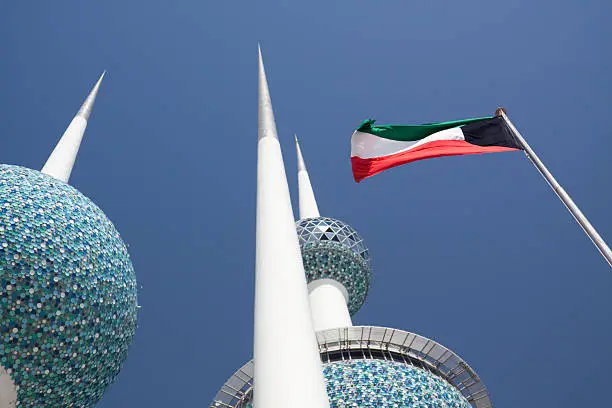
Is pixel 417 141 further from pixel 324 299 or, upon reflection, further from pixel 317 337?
pixel 324 299

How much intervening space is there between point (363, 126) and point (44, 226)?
298 inches

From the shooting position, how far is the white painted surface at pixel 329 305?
63.3ft

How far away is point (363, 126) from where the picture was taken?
12797 mm

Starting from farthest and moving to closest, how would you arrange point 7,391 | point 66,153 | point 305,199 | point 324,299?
point 305,199 → point 324,299 → point 66,153 → point 7,391

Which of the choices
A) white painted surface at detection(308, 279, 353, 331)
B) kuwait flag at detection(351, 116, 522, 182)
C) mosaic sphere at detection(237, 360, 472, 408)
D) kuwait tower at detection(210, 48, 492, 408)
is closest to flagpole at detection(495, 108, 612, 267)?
kuwait flag at detection(351, 116, 522, 182)

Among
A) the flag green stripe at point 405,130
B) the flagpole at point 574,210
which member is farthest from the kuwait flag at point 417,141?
the flagpole at point 574,210

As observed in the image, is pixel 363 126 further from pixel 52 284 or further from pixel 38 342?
pixel 38 342

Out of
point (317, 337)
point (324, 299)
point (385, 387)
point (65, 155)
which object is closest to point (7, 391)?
point (317, 337)

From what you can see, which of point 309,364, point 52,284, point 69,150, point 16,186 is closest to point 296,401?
point 309,364

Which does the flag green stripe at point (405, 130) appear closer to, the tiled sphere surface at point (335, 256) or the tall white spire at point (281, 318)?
the tall white spire at point (281, 318)

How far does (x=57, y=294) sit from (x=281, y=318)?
9.65m

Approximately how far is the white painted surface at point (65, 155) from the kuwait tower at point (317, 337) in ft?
23.8

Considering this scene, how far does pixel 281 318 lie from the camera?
17.0 feet

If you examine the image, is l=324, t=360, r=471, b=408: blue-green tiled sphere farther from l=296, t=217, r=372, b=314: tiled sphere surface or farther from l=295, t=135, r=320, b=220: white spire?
l=295, t=135, r=320, b=220: white spire
